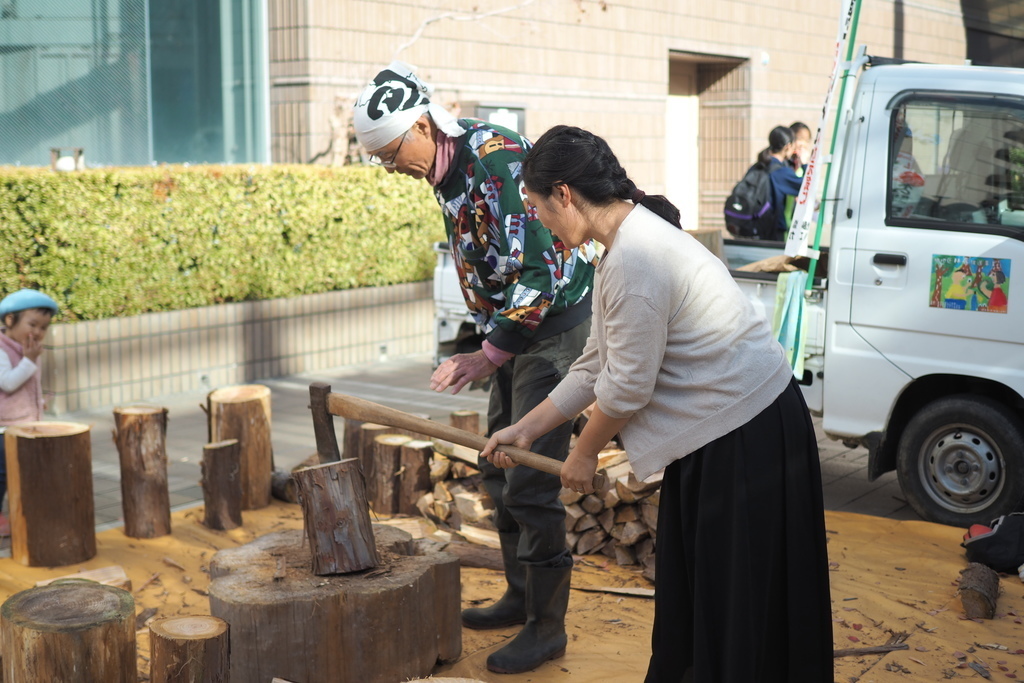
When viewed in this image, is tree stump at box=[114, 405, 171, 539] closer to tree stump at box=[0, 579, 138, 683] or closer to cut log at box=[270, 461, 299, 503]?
cut log at box=[270, 461, 299, 503]

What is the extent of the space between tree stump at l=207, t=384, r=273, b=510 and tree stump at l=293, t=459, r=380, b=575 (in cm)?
206

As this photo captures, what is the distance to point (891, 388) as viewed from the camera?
5281 mm

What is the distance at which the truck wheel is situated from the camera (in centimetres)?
511

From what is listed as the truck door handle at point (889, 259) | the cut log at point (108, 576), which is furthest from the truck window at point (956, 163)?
the cut log at point (108, 576)

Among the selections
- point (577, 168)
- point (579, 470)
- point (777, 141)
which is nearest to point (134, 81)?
point (777, 141)

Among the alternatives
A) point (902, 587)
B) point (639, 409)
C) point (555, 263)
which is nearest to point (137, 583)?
point (555, 263)

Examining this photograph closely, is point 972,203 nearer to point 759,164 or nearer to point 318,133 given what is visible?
point 759,164

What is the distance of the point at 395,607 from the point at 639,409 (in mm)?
1296

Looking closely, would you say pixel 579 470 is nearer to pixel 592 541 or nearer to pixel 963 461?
pixel 592 541

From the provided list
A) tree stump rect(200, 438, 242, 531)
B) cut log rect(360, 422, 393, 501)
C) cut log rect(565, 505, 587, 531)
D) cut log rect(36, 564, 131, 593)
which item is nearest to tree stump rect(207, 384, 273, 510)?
tree stump rect(200, 438, 242, 531)

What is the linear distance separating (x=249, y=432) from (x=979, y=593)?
357cm

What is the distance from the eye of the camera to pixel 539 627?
3.83m

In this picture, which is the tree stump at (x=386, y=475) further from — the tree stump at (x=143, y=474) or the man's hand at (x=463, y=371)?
the man's hand at (x=463, y=371)

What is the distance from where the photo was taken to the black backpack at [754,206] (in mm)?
8516
